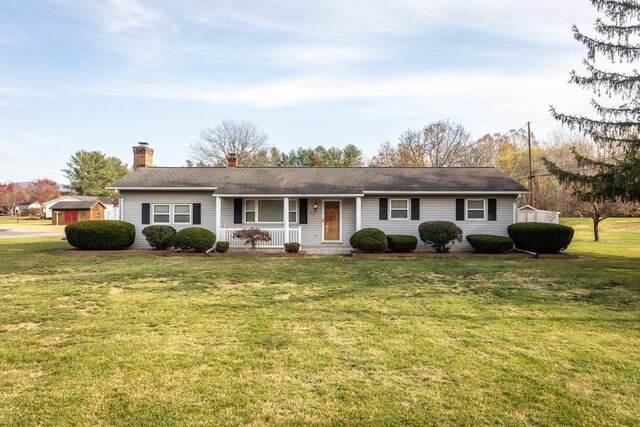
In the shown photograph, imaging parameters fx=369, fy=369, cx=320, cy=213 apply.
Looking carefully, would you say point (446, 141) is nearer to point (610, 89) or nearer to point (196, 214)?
point (610, 89)

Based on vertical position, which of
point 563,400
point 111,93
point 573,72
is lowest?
point 563,400

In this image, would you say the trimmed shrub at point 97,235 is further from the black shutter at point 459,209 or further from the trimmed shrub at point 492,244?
the trimmed shrub at point 492,244

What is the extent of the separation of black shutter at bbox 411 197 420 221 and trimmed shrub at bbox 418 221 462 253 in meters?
1.09

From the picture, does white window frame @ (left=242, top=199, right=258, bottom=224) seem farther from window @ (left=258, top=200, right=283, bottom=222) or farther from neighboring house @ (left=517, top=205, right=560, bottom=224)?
neighboring house @ (left=517, top=205, right=560, bottom=224)

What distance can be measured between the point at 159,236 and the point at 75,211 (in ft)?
117

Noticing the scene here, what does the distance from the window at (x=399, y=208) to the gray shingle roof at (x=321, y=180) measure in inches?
24.5

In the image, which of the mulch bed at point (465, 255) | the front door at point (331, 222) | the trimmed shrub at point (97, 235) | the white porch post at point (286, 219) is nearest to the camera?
the mulch bed at point (465, 255)

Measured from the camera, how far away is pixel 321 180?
18.4 m

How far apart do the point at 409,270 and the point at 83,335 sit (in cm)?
845

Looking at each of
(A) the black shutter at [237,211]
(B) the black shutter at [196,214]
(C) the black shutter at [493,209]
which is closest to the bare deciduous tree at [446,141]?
(C) the black shutter at [493,209]

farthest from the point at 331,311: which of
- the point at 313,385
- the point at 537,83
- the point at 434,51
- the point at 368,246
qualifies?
the point at 537,83

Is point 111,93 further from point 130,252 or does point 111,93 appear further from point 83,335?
point 83,335

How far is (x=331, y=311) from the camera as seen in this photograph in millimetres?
6410

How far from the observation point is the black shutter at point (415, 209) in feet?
55.5
